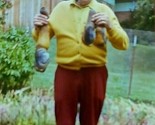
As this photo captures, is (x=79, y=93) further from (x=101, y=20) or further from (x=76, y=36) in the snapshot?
(x=101, y=20)

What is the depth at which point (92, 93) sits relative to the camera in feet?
7.75

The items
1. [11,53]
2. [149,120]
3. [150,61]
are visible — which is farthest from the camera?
[150,61]

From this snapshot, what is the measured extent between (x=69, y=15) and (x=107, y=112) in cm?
152

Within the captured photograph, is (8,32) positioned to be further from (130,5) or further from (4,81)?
(130,5)

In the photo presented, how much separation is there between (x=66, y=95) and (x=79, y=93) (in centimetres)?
6

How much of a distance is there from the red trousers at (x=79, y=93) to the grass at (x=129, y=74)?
2.43 meters

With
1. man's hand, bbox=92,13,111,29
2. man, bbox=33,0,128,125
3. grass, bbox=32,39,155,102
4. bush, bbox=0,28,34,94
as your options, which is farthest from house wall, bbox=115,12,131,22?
man's hand, bbox=92,13,111,29

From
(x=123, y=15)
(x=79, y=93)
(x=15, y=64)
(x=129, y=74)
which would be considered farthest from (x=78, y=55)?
(x=123, y=15)

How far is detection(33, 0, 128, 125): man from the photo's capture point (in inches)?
90.2

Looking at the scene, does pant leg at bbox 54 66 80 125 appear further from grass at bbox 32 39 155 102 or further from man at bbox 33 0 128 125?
grass at bbox 32 39 155 102

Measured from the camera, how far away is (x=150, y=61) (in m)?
4.91

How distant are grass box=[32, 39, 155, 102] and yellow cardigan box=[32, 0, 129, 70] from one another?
98.3 inches

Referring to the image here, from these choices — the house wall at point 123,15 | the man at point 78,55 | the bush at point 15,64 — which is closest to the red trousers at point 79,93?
the man at point 78,55

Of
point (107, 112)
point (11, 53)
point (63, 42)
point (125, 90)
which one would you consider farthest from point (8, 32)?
point (63, 42)
